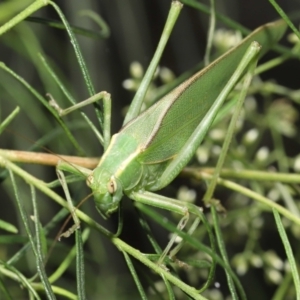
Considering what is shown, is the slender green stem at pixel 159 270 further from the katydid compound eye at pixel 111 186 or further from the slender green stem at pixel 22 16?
the slender green stem at pixel 22 16

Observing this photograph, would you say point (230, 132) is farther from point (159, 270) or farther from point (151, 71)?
point (159, 270)

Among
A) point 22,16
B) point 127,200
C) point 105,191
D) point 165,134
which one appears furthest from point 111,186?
point 127,200

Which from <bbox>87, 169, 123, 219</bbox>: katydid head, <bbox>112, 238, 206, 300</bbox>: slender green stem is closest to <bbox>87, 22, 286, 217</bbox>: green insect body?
<bbox>87, 169, 123, 219</bbox>: katydid head

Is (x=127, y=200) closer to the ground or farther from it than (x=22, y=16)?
closer to the ground

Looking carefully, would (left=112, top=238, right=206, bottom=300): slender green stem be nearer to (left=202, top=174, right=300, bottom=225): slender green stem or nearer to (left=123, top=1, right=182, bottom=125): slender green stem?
(left=202, top=174, right=300, bottom=225): slender green stem

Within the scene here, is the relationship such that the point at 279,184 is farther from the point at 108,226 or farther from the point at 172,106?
the point at 108,226

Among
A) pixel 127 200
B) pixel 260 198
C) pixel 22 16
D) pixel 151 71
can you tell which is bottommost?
pixel 127 200

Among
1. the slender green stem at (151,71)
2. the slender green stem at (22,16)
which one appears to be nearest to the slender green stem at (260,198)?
the slender green stem at (151,71)
